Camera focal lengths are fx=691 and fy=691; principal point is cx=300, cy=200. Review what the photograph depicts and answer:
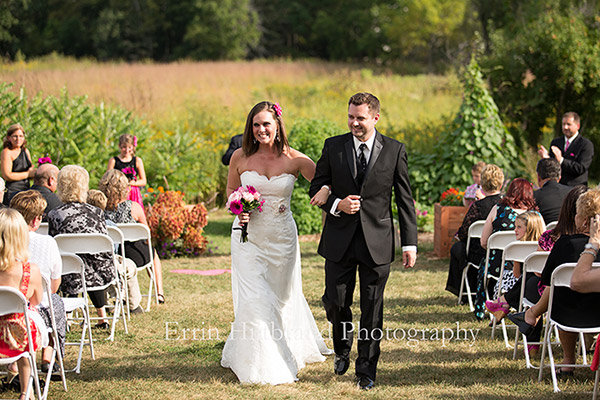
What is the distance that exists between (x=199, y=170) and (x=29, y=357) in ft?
33.2

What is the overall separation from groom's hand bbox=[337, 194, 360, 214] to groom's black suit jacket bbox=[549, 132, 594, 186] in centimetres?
571

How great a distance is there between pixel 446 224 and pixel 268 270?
16.4ft

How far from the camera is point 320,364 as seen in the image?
5.67 m

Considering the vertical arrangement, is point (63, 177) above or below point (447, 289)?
above

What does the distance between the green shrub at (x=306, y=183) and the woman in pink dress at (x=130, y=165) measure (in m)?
3.00

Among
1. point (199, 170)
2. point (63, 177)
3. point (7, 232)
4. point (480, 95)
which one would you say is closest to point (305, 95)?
Answer: point (199, 170)

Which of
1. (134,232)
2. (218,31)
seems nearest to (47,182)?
(134,232)

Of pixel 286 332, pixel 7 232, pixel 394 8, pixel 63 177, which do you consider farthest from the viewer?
pixel 394 8

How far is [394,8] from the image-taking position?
42406 mm

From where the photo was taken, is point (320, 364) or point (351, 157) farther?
point (320, 364)

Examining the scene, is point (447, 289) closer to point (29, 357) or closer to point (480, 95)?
point (29, 357)

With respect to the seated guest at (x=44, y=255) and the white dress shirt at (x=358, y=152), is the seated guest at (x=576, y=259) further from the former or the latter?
the seated guest at (x=44, y=255)

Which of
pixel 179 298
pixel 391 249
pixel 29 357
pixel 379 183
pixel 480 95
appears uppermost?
pixel 480 95

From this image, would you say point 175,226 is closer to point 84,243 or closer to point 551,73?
point 84,243
